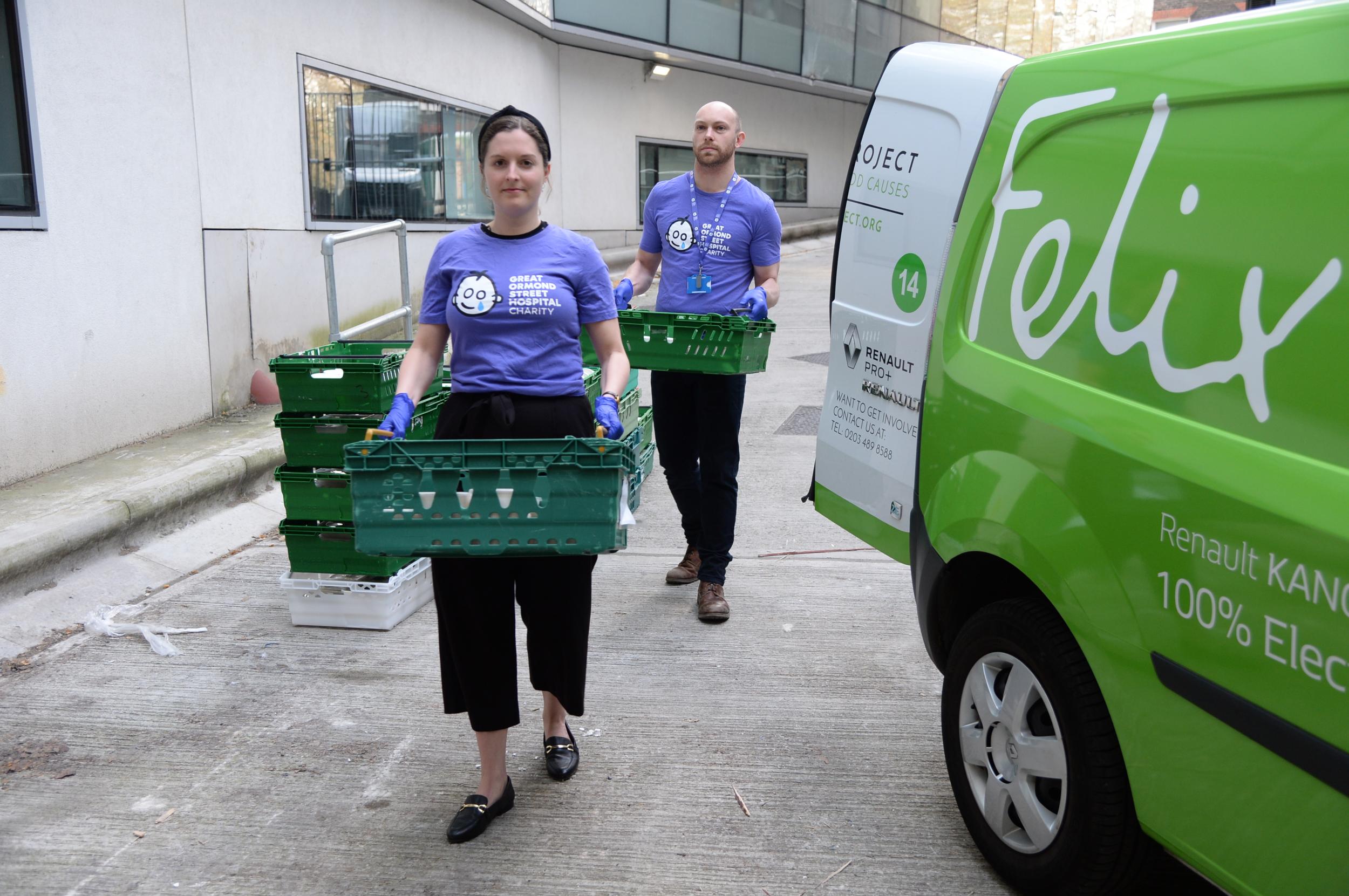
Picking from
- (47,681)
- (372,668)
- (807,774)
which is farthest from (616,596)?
(47,681)

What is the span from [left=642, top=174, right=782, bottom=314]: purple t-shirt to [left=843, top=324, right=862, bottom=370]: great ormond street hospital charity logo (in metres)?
1.38

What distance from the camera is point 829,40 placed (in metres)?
23.4

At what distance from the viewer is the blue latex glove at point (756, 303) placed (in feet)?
16.1

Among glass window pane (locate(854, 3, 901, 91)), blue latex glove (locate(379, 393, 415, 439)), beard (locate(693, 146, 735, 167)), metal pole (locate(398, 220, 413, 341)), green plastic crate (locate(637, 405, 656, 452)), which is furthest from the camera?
glass window pane (locate(854, 3, 901, 91))

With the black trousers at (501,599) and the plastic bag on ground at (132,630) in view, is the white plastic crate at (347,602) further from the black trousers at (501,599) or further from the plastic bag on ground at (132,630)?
the black trousers at (501,599)

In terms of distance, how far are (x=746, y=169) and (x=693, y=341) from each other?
19038mm

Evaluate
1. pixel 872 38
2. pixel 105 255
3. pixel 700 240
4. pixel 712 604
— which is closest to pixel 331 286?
pixel 105 255

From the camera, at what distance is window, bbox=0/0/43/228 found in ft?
19.2

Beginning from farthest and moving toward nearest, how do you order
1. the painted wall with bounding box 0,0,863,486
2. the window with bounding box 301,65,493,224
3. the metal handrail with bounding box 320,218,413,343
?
the window with bounding box 301,65,493,224 < the painted wall with bounding box 0,0,863,486 < the metal handrail with bounding box 320,218,413,343

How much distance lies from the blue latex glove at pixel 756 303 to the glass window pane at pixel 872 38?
21.4 m

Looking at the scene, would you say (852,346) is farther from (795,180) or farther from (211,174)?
(795,180)

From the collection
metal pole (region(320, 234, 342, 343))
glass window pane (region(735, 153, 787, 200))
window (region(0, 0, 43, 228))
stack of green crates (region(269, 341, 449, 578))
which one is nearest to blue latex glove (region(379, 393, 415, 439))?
stack of green crates (region(269, 341, 449, 578))

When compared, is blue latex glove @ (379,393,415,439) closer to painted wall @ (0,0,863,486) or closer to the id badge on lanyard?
the id badge on lanyard

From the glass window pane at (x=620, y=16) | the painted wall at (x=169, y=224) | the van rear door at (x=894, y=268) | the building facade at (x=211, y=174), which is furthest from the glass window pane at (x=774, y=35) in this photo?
the van rear door at (x=894, y=268)
